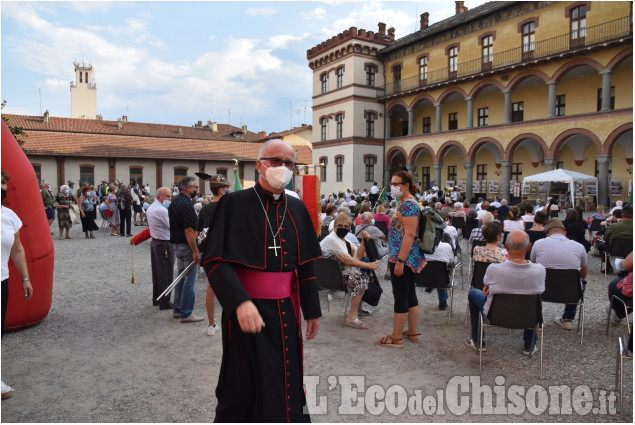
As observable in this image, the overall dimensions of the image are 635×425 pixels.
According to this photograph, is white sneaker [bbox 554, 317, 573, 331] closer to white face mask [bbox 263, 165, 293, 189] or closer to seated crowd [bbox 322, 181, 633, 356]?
seated crowd [bbox 322, 181, 633, 356]

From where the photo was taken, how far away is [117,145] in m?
37.9

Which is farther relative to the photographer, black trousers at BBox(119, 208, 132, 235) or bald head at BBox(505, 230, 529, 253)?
black trousers at BBox(119, 208, 132, 235)

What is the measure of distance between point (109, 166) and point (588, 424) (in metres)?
39.0

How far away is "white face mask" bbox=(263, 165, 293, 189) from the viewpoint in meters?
2.62

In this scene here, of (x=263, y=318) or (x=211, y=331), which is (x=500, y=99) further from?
(x=263, y=318)

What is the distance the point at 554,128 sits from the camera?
76.3ft

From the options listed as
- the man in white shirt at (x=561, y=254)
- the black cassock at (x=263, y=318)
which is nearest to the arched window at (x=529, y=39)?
the man in white shirt at (x=561, y=254)

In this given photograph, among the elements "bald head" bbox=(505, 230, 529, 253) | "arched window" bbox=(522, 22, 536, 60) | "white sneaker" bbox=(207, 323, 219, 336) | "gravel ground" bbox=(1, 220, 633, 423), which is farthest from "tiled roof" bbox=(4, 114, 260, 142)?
"bald head" bbox=(505, 230, 529, 253)

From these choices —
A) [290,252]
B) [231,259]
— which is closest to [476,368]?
[290,252]

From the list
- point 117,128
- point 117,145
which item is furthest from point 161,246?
point 117,128

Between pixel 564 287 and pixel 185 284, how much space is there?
4641 millimetres

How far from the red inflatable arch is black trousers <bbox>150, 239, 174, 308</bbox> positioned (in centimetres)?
129

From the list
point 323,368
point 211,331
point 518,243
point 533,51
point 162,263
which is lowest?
point 323,368

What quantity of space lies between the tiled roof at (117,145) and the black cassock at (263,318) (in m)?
36.8
